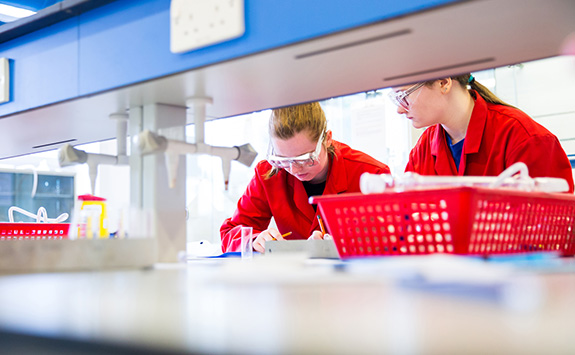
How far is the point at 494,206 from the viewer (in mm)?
1124

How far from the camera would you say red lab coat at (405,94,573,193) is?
1731mm

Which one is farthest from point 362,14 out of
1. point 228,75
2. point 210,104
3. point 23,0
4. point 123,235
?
point 23,0

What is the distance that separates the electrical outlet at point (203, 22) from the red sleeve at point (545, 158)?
1046 mm

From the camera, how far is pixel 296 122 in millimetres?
2371

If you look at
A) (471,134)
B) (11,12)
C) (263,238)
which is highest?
(11,12)

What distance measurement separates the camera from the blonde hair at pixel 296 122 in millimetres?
2371

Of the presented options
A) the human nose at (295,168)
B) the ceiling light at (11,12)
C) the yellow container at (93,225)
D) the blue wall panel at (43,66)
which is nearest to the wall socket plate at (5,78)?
the blue wall panel at (43,66)

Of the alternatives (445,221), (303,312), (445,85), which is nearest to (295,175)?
(445,85)

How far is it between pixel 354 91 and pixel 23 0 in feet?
4.20

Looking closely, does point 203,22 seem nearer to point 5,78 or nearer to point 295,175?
point 5,78

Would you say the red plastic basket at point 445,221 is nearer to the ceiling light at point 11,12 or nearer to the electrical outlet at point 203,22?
the electrical outlet at point 203,22

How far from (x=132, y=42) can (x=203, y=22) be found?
Answer: 0.84 feet

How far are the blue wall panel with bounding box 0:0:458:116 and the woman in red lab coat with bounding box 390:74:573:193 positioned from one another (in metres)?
0.98

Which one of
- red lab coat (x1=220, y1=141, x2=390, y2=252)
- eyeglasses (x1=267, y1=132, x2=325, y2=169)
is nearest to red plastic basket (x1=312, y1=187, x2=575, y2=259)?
eyeglasses (x1=267, y1=132, x2=325, y2=169)
